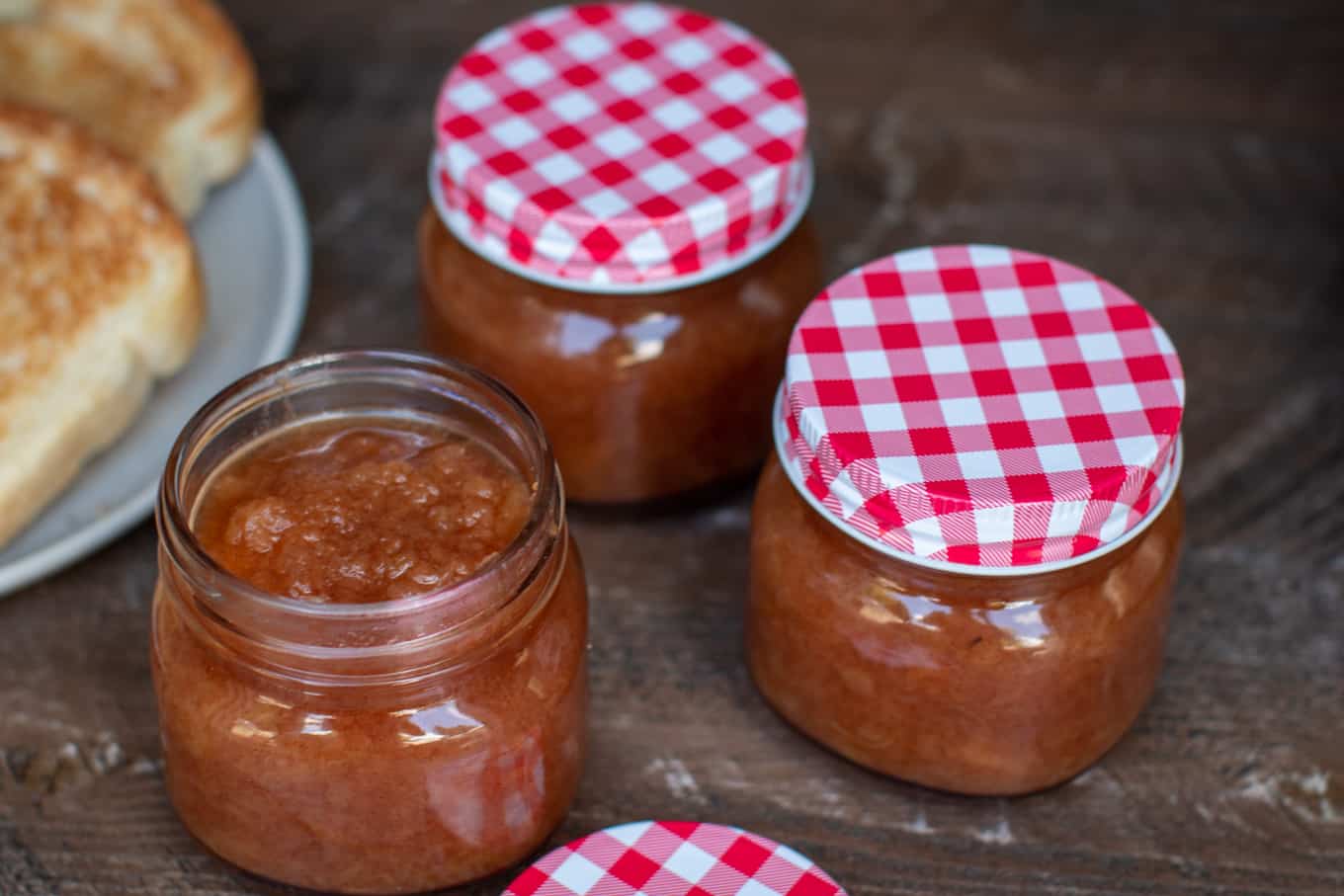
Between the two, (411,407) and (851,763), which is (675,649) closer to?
(851,763)

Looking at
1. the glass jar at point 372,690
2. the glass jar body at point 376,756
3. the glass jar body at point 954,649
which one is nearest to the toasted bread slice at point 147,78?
the glass jar at point 372,690

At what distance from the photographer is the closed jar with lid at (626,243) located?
159cm

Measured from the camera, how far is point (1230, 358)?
6.40 feet

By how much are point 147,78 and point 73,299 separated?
39cm

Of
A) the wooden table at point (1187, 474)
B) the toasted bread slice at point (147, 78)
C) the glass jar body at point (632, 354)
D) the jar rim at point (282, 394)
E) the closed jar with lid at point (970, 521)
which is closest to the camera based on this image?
the jar rim at point (282, 394)

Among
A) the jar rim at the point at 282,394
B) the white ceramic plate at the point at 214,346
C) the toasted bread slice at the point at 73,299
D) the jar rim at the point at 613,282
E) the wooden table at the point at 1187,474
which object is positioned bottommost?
the wooden table at the point at 1187,474

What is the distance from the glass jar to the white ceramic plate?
285 millimetres

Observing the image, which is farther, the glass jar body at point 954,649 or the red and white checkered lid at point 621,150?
the red and white checkered lid at point 621,150

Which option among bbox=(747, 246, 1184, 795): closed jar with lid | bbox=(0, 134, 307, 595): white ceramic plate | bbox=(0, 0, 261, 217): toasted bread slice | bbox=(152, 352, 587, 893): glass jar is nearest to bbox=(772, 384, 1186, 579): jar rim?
bbox=(747, 246, 1184, 795): closed jar with lid

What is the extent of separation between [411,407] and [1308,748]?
842mm

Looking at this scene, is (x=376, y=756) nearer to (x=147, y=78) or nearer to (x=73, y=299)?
(x=73, y=299)

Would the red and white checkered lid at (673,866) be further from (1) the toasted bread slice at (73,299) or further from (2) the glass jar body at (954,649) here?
(1) the toasted bread slice at (73,299)

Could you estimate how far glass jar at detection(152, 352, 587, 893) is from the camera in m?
1.30

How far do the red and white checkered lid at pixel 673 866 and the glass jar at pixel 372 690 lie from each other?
0.27ft
